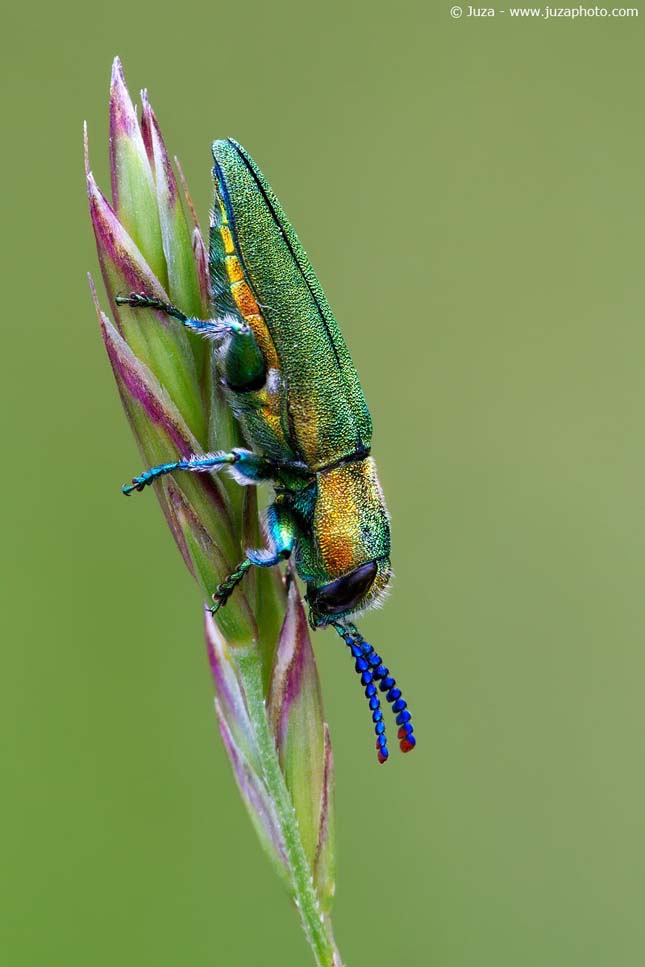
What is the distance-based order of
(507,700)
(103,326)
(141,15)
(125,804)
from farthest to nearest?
(141,15) → (507,700) → (125,804) → (103,326)

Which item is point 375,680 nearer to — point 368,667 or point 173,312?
point 368,667

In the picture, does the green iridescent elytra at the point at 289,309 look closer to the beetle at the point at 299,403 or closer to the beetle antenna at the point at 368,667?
the beetle at the point at 299,403

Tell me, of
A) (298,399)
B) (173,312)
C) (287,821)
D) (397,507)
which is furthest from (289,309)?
(397,507)

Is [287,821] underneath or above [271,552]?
underneath

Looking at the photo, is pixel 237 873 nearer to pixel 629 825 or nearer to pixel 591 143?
pixel 629 825

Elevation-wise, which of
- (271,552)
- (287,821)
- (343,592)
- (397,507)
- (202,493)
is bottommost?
(397,507)

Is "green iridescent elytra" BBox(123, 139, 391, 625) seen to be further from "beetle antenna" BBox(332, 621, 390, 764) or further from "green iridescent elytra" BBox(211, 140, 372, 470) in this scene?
"beetle antenna" BBox(332, 621, 390, 764)

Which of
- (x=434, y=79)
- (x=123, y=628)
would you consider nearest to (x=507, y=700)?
(x=123, y=628)

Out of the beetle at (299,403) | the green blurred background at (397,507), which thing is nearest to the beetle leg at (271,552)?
the beetle at (299,403)
